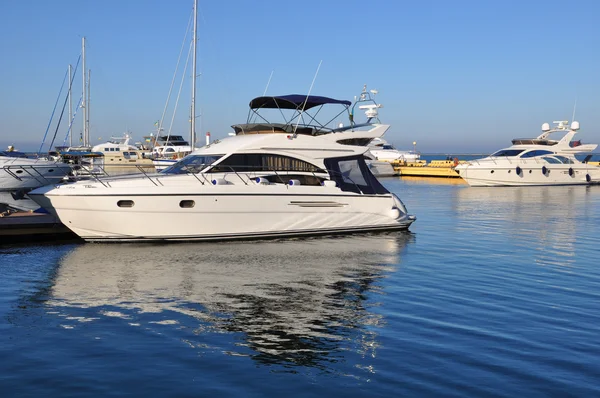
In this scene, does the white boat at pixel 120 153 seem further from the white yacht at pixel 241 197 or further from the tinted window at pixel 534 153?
the white yacht at pixel 241 197

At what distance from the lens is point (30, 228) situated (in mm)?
17203

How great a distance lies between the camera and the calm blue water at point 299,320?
6.94 metres

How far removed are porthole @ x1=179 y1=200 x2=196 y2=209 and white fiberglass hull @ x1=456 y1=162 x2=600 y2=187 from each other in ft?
112

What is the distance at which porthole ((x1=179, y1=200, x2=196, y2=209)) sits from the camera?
15.9 metres

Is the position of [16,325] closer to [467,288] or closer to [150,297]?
[150,297]

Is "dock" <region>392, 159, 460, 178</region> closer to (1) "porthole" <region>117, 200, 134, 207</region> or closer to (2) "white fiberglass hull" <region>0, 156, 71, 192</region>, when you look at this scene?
(2) "white fiberglass hull" <region>0, 156, 71, 192</region>

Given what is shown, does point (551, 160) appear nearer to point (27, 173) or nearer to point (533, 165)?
point (533, 165)

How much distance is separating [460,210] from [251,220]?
14322mm

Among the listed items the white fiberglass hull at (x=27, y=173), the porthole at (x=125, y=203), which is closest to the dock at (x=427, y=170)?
the white fiberglass hull at (x=27, y=173)

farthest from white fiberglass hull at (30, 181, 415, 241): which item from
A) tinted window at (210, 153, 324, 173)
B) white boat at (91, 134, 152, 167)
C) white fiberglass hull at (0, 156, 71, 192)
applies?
white boat at (91, 134, 152, 167)

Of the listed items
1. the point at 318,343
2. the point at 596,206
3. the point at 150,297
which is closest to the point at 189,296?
the point at 150,297

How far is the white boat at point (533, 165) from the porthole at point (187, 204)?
112 ft

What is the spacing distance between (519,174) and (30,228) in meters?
37.2

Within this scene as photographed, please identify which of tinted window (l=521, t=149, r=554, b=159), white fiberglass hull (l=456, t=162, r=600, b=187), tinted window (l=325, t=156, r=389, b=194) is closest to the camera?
tinted window (l=325, t=156, r=389, b=194)
